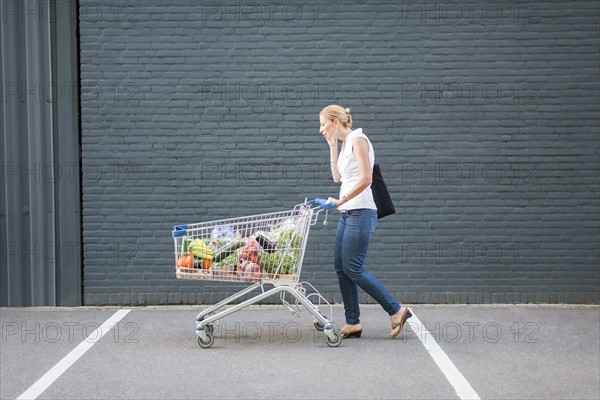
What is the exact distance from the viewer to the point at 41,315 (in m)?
8.95

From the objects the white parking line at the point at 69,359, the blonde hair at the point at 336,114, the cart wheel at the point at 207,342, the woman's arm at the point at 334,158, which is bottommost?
the white parking line at the point at 69,359

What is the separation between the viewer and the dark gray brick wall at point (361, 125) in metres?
9.29

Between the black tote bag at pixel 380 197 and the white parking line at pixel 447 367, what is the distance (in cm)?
122

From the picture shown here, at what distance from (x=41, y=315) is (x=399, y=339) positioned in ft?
12.6

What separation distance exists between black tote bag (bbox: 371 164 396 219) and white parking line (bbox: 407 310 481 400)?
3.99ft

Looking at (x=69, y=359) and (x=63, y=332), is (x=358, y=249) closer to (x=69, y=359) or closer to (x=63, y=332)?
(x=69, y=359)

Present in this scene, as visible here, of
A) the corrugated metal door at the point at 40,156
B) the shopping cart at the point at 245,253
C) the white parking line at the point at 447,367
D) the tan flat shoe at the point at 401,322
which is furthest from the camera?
the corrugated metal door at the point at 40,156

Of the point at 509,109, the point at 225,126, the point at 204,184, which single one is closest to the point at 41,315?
the point at 204,184

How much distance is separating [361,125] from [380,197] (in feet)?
6.30

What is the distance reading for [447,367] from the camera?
6664mm

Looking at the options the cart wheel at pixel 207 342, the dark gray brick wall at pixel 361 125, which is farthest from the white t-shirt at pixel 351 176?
the dark gray brick wall at pixel 361 125

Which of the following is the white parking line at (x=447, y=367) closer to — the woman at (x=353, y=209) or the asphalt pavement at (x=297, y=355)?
the asphalt pavement at (x=297, y=355)

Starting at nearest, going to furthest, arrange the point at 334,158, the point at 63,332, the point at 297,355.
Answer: the point at 297,355
the point at 334,158
the point at 63,332

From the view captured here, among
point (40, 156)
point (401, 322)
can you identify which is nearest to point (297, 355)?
point (401, 322)
